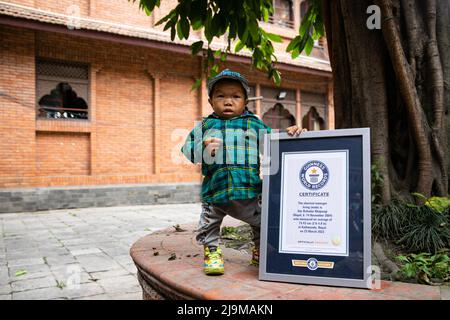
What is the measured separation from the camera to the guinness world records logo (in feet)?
6.23

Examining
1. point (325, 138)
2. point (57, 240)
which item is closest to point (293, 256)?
point (325, 138)

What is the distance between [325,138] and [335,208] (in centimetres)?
37

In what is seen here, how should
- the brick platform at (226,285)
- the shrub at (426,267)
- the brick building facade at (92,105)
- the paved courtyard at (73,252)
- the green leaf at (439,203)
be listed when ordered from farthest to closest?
the brick building facade at (92,105) → the paved courtyard at (73,252) → the green leaf at (439,203) → the shrub at (426,267) → the brick platform at (226,285)

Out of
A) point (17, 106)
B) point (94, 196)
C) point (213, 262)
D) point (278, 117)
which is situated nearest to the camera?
point (213, 262)

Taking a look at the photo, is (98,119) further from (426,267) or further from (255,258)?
(426,267)

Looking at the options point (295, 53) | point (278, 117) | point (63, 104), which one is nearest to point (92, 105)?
point (63, 104)

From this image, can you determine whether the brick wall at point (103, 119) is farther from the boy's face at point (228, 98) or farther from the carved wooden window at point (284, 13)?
the boy's face at point (228, 98)

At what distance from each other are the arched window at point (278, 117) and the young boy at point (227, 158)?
11.5 m

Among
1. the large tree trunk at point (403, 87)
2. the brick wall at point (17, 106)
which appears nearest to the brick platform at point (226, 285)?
the large tree trunk at point (403, 87)

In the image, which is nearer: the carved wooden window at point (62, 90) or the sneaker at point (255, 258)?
the sneaker at point (255, 258)

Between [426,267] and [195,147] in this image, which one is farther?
[195,147]

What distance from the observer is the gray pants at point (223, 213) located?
2096 millimetres

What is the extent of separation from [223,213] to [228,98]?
0.67m

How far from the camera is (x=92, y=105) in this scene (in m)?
9.80
